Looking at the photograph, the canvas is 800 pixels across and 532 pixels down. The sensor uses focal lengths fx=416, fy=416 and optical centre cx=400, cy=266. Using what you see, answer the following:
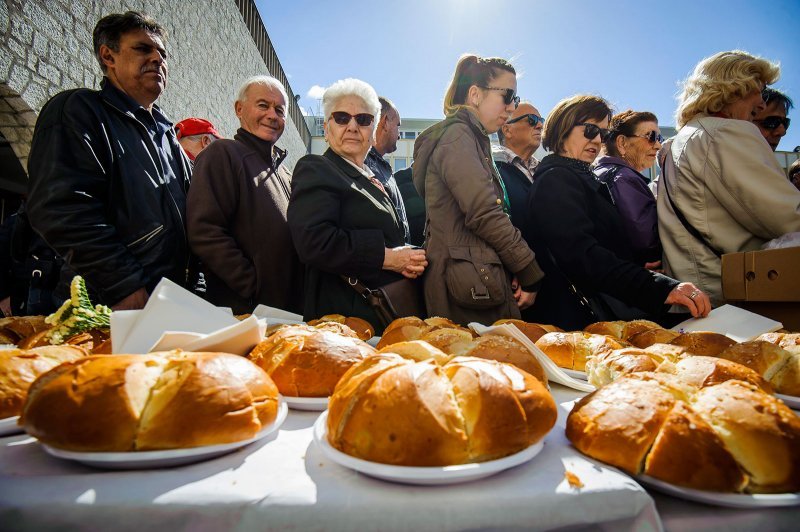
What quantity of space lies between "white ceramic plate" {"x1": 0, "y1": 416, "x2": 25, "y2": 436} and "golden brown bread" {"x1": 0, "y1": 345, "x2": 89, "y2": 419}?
0.10 feet

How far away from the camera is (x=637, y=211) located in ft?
9.55

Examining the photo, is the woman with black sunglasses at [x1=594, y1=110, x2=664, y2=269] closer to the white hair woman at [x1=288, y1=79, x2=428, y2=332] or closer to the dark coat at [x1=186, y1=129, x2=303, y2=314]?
the white hair woman at [x1=288, y1=79, x2=428, y2=332]

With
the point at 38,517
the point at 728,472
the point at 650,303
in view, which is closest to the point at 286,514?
the point at 38,517

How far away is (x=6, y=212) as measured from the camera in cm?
820

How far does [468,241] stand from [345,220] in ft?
2.56

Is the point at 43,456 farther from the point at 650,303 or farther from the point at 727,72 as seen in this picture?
the point at 727,72

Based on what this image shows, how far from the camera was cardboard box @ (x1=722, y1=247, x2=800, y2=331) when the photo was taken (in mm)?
2014

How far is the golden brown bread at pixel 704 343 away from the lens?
56.3 inches

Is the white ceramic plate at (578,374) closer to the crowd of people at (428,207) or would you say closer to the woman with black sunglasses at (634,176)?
the crowd of people at (428,207)

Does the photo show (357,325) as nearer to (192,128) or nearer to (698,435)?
(698,435)

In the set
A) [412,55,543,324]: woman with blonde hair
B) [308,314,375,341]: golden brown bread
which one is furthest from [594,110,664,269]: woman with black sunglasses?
[308,314,375,341]: golden brown bread

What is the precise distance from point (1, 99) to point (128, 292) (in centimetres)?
333

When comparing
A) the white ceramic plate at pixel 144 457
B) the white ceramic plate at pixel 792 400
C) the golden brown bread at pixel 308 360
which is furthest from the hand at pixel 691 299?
the white ceramic plate at pixel 144 457

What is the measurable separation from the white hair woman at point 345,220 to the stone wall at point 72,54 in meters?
3.17
